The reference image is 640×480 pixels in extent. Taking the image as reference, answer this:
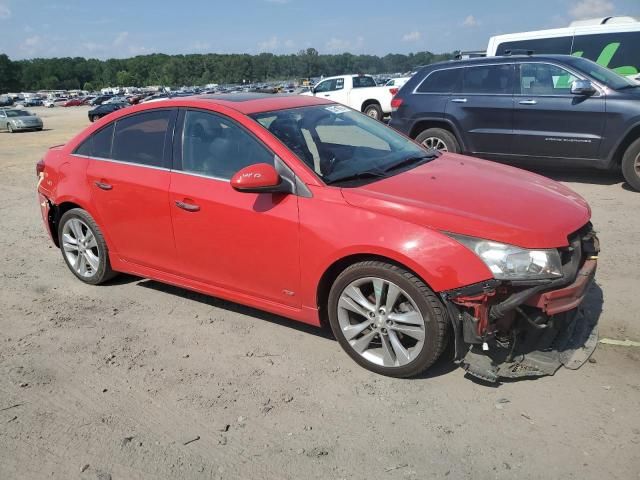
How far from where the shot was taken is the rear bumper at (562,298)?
295 cm

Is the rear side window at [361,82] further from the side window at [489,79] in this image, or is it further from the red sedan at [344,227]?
the red sedan at [344,227]

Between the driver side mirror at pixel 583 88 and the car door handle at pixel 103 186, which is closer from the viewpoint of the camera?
the car door handle at pixel 103 186

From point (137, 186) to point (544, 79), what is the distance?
20.5 ft

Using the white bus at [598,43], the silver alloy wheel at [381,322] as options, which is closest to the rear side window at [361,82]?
the white bus at [598,43]

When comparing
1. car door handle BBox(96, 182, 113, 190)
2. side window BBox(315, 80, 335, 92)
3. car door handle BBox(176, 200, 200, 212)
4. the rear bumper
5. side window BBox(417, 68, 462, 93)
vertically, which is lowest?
the rear bumper

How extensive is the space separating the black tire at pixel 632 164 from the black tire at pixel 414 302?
5.67 metres

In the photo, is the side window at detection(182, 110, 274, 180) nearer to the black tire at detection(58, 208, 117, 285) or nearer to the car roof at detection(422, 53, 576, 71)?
the black tire at detection(58, 208, 117, 285)

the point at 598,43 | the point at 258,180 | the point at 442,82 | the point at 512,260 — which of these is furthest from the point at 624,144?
the point at 258,180

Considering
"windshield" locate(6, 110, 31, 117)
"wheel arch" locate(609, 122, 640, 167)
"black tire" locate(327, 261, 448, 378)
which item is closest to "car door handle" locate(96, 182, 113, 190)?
"black tire" locate(327, 261, 448, 378)

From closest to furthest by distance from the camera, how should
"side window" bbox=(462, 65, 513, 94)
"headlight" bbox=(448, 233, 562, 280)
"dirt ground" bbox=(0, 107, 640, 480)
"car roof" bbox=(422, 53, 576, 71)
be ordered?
"dirt ground" bbox=(0, 107, 640, 480) < "headlight" bbox=(448, 233, 562, 280) < "car roof" bbox=(422, 53, 576, 71) < "side window" bbox=(462, 65, 513, 94)

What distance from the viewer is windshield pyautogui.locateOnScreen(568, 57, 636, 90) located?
24.6 ft

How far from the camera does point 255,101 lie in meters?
4.09

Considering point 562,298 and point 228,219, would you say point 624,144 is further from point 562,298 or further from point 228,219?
point 228,219

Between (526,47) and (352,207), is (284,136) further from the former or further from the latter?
(526,47)
